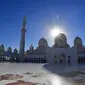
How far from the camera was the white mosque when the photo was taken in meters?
48.8

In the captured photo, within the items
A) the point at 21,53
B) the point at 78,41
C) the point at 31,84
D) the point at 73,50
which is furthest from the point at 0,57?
the point at 31,84

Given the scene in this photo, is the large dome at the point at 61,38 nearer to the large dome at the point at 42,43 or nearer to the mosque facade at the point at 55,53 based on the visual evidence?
the mosque facade at the point at 55,53

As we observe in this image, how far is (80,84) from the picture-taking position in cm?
700

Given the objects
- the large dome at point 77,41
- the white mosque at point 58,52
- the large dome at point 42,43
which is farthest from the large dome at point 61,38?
the large dome at point 42,43

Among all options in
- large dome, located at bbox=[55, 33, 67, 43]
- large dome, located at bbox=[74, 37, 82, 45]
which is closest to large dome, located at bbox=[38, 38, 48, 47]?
large dome, located at bbox=[55, 33, 67, 43]

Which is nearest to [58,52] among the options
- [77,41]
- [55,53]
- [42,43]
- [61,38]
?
[55,53]

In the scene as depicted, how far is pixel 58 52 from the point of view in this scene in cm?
4950

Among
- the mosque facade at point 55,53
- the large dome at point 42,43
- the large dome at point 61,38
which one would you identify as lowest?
the mosque facade at point 55,53

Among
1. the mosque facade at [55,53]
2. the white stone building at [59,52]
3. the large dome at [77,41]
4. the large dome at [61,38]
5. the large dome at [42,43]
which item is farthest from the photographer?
the large dome at [42,43]

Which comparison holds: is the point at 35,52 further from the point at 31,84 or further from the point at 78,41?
the point at 31,84

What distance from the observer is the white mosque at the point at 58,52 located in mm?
48844

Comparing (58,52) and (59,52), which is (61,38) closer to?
(59,52)

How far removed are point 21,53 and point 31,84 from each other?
43.3 m

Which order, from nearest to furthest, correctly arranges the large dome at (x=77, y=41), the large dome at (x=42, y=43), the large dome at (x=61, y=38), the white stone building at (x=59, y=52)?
the white stone building at (x=59, y=52) → the large dome at (x=61, y=38) → the large dome at (x=77, y=41) → the large dome at (x=42, y=43)
